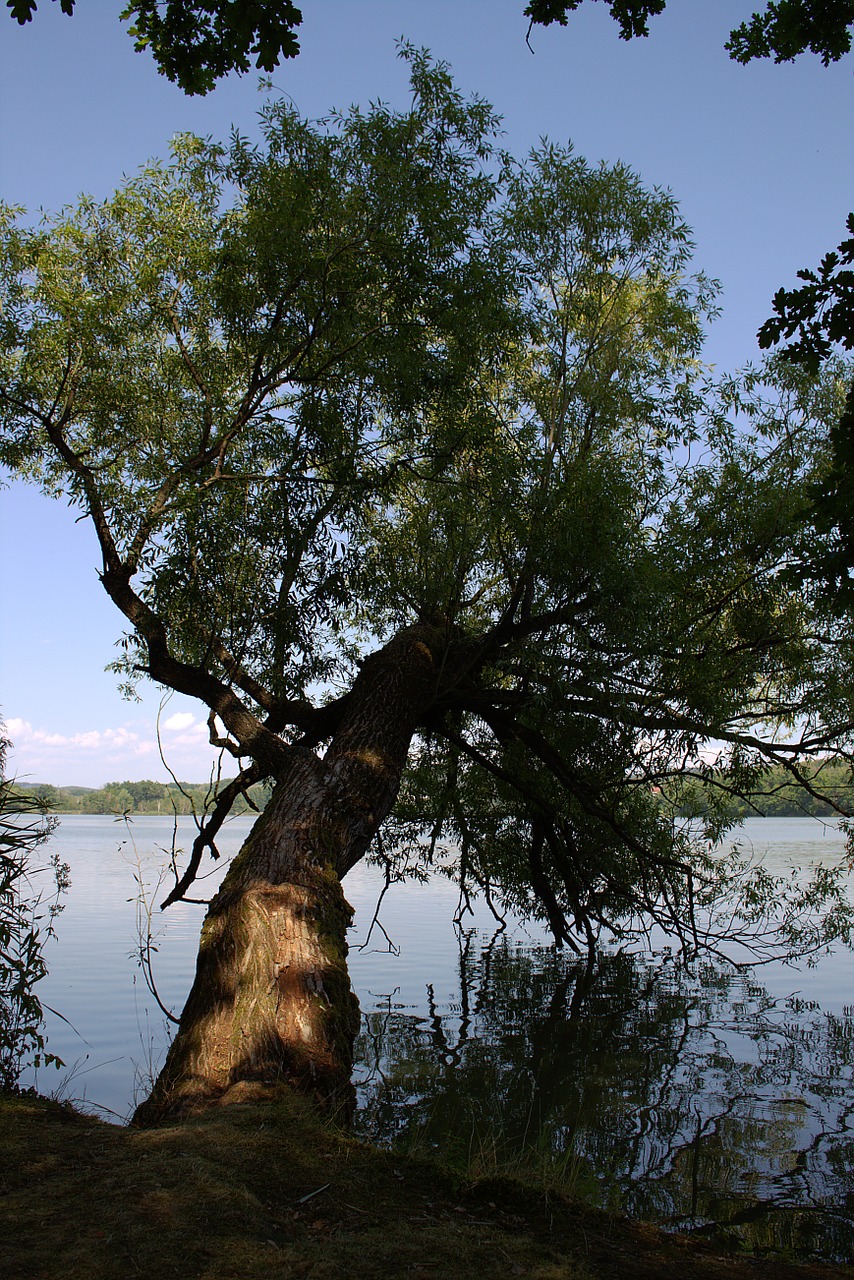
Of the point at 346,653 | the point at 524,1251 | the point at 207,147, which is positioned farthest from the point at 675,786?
the point at 207,147

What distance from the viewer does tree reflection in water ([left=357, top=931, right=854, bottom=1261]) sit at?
5.01 meters

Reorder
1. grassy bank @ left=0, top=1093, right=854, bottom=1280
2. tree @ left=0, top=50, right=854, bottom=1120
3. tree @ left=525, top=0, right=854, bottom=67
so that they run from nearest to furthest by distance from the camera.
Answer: grassy bank @ left=0, top=1093, right=854, bottom=1280, tree @ left=525, top=0, right=854, bottom=67, tree @ left=0, top=50, right=854, bottom=1120

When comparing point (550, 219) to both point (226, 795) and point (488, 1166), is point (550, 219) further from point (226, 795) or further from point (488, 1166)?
point (488, 1166)

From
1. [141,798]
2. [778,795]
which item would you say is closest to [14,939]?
[778,795]

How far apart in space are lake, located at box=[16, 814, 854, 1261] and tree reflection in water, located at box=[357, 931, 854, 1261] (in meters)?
0.02

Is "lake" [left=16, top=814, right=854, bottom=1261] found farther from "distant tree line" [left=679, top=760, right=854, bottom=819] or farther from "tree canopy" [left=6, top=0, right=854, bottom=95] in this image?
"tree canopy" [left=6, top=0, right=854, bottom=95]

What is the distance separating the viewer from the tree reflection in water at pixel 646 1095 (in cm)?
501

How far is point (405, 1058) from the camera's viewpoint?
7977mm

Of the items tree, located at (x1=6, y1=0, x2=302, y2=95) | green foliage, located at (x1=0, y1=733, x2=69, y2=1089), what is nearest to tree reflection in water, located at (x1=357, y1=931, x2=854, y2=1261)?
green foliage, located at (x1=0, y1=733, x2=69, y2=1089)

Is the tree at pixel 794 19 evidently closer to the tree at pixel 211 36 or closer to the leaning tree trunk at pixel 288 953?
the tree at pixel 211 36

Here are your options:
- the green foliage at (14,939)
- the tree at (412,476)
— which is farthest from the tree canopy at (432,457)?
the green foliage at (14,939)

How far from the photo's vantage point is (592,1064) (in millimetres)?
7918

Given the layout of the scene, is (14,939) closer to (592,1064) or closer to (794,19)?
(592,1064)

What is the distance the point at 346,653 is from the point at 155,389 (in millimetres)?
3615
